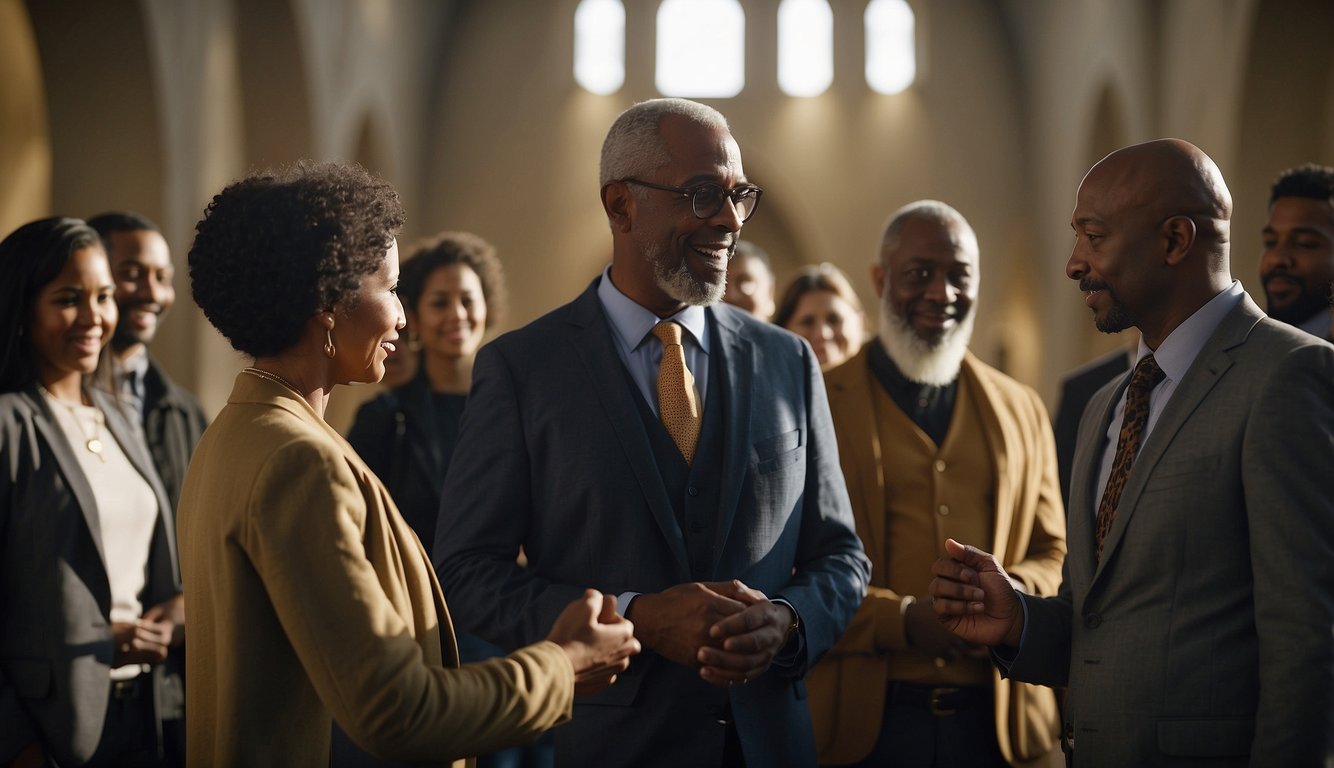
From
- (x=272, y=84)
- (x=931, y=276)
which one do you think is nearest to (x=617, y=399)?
(x=931, y=276)

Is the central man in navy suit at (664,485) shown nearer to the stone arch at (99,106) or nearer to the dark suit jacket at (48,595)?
the dark suit jacket at (48,595)

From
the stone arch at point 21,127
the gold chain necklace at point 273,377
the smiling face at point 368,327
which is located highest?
the stone arch at point 21,127

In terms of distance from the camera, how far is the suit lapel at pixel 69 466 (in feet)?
10.9

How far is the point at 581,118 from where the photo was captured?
16172mm

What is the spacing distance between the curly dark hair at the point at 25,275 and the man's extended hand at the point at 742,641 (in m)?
2.12

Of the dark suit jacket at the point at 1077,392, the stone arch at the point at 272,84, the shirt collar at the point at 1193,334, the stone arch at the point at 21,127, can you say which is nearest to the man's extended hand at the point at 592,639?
the shirt collar at the point at 1193,334

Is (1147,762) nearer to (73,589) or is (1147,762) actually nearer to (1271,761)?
(1271,761)

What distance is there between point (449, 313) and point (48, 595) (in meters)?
1.59

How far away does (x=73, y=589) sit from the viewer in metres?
3.28

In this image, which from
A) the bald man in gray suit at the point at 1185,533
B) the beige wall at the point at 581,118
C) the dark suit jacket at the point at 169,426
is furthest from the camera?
the beige wall at the point at 581,118

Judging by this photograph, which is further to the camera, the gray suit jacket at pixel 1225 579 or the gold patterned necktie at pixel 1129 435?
the gold patterned necktie at pixel 1129 435

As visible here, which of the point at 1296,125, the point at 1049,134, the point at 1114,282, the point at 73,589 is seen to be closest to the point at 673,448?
the point at 1114,282

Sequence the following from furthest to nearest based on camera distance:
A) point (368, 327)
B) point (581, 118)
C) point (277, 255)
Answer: point (581, 118) → point (368, 327) → point (277, 255)

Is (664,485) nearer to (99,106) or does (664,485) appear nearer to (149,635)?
(149,635)
